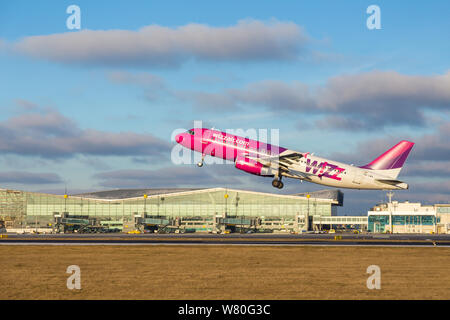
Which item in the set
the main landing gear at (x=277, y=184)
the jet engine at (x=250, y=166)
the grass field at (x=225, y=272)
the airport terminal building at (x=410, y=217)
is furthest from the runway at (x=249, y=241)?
the airport terminal building at (x=410, y=217)

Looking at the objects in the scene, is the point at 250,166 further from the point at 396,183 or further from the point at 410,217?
the point at 410,217

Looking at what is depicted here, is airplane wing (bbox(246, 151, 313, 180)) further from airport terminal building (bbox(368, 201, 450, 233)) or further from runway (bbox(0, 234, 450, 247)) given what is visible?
airport terminal building (bbox(368, 201, 450, 233))

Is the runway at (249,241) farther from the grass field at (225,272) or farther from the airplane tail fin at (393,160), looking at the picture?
the airplane tail fin at (393,160)

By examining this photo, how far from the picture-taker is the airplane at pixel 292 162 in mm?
86188

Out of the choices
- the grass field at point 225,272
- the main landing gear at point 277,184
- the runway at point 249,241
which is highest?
the main landing gear at point 277,184

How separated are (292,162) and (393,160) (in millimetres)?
17112

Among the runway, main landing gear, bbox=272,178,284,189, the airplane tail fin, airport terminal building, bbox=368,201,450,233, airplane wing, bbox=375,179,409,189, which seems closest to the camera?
the runway

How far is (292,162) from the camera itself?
90.0 meters

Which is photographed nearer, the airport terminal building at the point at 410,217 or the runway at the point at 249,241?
the runway at the point at 249,241

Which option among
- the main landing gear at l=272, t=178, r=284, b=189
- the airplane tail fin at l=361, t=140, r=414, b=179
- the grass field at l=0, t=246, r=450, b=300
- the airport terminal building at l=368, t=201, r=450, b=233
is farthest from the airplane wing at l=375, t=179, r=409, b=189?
the airport terminal building at l=368, t=201, r=450, b=233

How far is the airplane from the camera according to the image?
8619 cm

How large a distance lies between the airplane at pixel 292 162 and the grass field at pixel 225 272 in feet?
50.6
